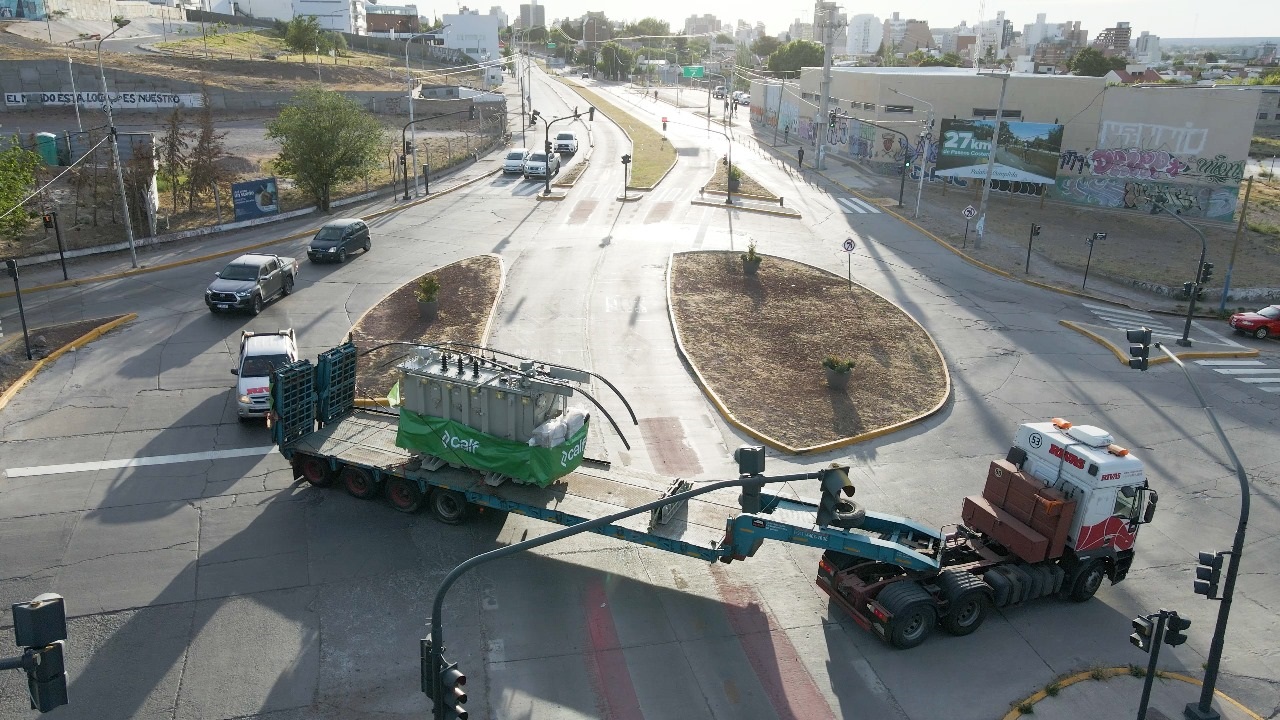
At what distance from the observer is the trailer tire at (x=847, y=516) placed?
14234 mm

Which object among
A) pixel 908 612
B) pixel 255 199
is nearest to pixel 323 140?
pixel 255 199

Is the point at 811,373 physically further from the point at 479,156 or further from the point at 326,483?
the point at 479,156

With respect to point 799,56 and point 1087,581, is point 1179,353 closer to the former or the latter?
point 1087,581

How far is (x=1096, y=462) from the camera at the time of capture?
1425 centimetres

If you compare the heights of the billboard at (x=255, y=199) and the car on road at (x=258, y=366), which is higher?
the billboard at (x=255, y=199)

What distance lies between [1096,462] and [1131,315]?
22771 mm

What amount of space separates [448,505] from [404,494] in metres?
0.92

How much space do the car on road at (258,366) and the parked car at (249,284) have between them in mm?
5684

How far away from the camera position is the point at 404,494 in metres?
16.9

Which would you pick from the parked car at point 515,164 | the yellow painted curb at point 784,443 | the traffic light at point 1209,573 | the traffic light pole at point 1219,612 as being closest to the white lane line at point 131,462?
the yellow painted curb at point 784,443

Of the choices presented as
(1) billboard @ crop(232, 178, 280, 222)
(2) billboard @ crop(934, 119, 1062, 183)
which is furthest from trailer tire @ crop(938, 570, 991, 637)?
(2) billboard @ crop(934, 119, 1062, 183)

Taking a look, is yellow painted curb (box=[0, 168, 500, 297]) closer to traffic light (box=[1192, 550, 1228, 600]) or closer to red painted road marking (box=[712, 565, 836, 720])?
red painted road marking (box=[712, 565, 836, 720])

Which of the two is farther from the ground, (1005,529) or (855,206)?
(855,206)

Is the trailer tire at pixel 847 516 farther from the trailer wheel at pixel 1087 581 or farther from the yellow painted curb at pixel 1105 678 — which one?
the trailer wheel at pixel 1087 581
